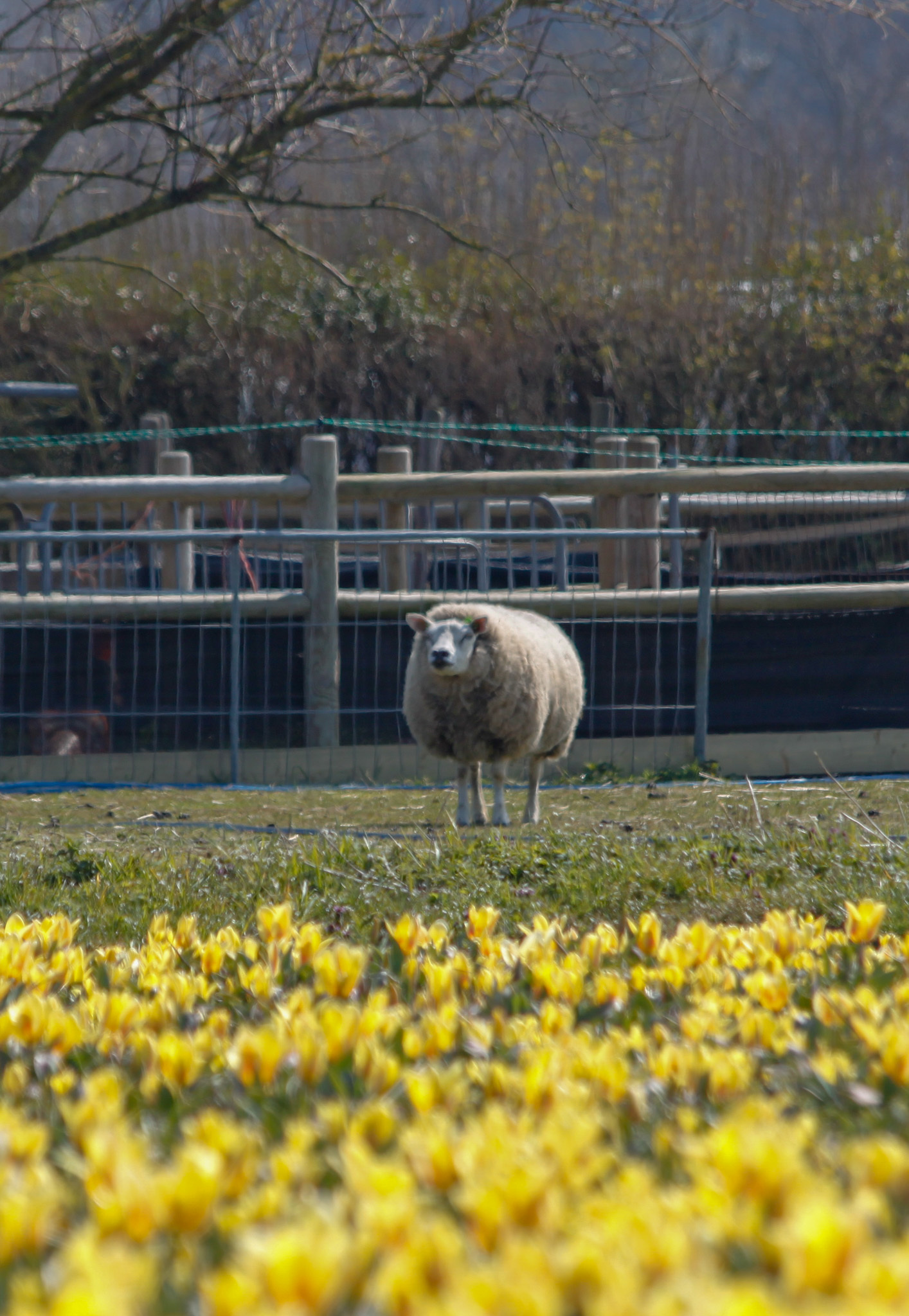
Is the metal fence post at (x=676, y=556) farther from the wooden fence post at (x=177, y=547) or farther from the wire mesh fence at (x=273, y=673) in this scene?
the wooden fence post at (x=177, y=547)

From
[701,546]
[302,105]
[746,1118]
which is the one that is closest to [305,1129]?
[746,1118]

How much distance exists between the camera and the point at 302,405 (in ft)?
61.5

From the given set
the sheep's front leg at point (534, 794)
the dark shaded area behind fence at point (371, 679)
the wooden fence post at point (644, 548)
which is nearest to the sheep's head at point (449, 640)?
the sheep's front leg at point (534, 794)

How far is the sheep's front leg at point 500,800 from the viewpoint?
22.7ft

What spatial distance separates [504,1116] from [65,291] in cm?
1840

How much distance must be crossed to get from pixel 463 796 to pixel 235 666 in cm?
163

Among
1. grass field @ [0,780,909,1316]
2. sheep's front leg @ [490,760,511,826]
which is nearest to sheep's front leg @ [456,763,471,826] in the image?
sheep's front leg @ [490,760,511,826]

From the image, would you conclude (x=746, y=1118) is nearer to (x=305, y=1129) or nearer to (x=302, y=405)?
(x=305, y=1129)

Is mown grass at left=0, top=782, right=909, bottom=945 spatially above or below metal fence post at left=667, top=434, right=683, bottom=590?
below

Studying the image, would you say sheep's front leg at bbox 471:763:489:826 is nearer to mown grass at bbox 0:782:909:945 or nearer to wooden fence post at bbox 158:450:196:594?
mown grass at bbox 0:782:909:945

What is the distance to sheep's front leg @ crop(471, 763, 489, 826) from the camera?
23.3 ft

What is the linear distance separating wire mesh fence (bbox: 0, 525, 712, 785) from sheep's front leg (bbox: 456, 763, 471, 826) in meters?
1.14

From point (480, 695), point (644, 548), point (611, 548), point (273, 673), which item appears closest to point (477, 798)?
point (480, 695)

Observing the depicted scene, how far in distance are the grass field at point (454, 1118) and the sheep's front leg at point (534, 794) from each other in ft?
9.22
